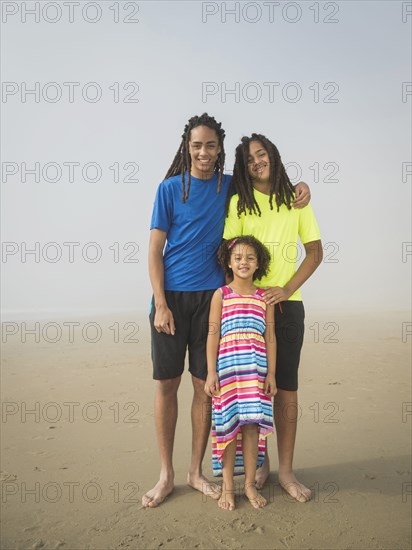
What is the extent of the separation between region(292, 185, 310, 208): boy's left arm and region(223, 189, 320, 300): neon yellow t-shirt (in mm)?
37

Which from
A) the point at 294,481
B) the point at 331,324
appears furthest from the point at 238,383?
the point at 331,324

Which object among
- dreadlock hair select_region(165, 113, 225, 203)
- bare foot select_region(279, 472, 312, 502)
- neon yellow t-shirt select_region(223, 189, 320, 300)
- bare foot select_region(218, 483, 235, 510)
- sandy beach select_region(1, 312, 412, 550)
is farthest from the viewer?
dreadlock hair select_region(165, 113, 225, 203)

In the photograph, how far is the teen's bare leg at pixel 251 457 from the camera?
2.73 m

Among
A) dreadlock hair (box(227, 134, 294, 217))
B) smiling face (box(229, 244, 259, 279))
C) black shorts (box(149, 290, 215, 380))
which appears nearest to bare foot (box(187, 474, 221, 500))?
black shorts (box(149, 290, 215, 380))

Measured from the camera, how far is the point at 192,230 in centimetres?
290

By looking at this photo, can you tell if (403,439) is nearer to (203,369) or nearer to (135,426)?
(203,369)

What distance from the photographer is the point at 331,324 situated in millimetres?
11633

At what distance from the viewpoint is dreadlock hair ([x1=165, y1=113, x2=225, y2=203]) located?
3002mm

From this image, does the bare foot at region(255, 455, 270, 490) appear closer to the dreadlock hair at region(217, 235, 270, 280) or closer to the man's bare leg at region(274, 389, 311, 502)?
the man's bare leg at region(274, 389, 311, 502)

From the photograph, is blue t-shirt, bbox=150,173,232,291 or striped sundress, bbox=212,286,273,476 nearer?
striped sundress, bbox=212,286,273,476

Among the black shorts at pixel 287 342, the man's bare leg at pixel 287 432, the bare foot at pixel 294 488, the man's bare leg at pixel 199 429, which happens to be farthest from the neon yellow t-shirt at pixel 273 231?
the bare foot at pixel 294 488

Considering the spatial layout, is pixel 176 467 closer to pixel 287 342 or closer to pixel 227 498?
pixel 227 498

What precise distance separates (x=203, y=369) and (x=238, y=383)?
275 millimetres

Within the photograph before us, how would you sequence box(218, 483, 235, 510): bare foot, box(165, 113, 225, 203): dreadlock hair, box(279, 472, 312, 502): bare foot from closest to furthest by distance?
box(218, 483, 235, 510): bare foot < box(279, 472, 312, 502): bare foot < box(165, 113, 225, 203): dreadlock hair
